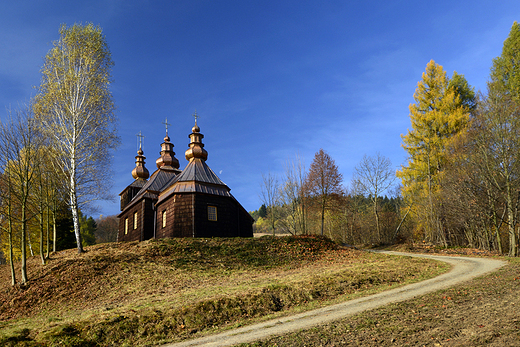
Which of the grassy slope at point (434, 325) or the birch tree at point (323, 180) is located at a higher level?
the birch tree at point (323, 180)

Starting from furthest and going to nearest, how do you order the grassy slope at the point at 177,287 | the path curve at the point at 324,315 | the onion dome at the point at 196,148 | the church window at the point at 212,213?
the onion dome at the point at 196,148 < the church window at the point at 212,213 < the grassy slope at the point at 177,287 < the path curve at the point at 324,315

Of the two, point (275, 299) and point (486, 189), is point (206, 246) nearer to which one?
point (275, 299)

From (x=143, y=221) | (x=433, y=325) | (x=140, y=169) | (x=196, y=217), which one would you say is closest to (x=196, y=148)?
(x=196, y=217)

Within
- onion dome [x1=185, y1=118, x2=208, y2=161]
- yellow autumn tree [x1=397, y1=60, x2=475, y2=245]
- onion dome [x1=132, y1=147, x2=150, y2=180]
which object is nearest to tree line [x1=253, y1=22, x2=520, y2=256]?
yellow autumn tree [x1=397, y1=60, x2=475, y2=245]

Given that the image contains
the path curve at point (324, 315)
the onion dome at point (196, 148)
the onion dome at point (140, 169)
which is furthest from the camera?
the onion dome at point (140, 169)

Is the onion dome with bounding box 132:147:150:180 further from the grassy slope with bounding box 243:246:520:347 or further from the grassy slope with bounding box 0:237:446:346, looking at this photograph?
the grassy slope with bounding box 243:246:520:347

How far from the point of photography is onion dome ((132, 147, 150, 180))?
38969 millimetres

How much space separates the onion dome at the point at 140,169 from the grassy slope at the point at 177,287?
18.2m

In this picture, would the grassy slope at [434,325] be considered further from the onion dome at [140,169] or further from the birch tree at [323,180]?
the onion dome at [140,169]

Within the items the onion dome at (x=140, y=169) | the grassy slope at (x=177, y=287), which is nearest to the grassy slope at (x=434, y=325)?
the grassy slope at (x=177, y=287)

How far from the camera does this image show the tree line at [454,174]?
1895 cm

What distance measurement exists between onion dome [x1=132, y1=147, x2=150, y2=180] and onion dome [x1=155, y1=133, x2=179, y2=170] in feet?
9.96

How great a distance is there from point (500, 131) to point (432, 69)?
11.8 m

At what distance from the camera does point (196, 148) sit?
29422mm
